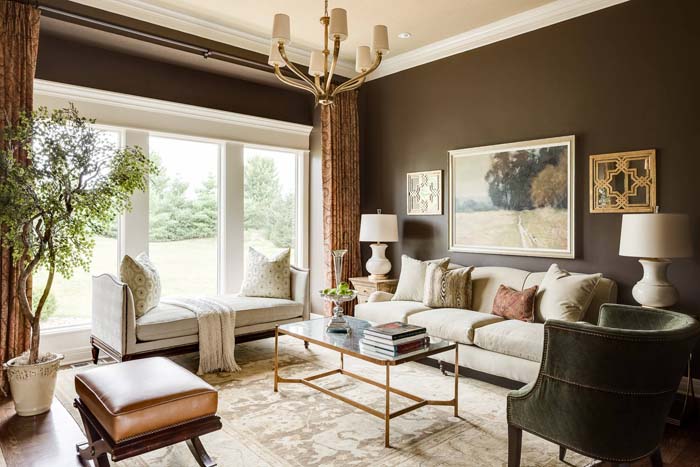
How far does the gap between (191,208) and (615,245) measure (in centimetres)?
424

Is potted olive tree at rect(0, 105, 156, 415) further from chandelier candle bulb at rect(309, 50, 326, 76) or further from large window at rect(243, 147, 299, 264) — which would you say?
large window at rect(243, 147, 299, 264)

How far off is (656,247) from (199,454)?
3.20 m

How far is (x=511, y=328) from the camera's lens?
144 inches

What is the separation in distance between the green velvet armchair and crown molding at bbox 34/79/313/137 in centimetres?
436

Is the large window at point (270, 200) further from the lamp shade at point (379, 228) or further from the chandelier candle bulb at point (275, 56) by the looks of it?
the chandelier candle bulb at point (275, 56)

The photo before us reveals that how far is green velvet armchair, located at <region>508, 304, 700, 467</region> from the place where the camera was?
1.98 meters

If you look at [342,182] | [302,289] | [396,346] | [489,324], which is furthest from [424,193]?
[396,346]

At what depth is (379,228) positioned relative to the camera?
17.6 ft

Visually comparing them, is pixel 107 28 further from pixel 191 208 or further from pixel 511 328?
pixel 511 328

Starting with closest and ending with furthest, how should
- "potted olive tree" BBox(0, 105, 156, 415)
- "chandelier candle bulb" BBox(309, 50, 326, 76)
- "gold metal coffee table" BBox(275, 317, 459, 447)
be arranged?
1. "gold metal coffee table" BBox(275, 317, 459, 447)
2. "potted olive tree" BBox(0, 105, 156, 415)
3. "chandelier candle bulb" BBox(309, 50, 326, 76)

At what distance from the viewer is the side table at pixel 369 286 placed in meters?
5.41

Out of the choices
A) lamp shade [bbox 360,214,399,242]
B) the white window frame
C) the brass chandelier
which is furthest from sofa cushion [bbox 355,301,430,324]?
the brass chandelier

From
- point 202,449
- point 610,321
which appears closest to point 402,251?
point 610,321

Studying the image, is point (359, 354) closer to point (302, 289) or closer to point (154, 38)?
point (302, 289)
